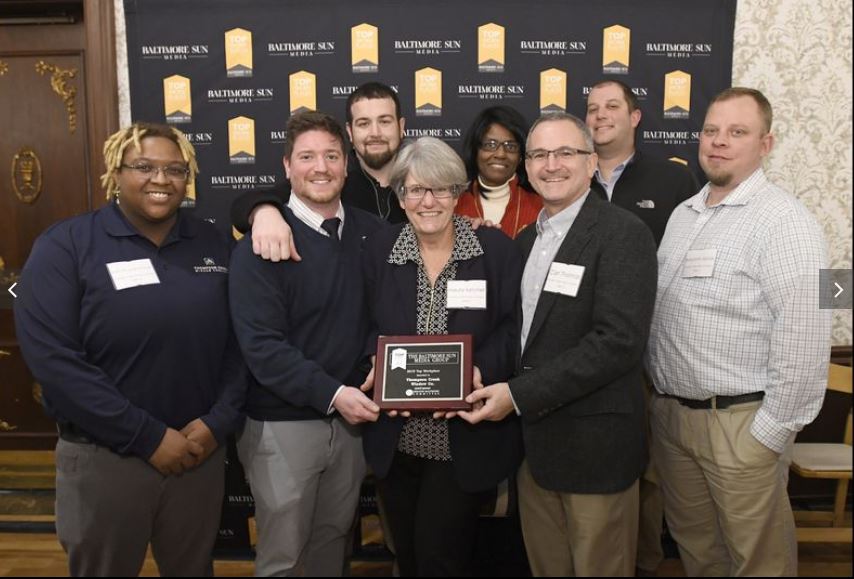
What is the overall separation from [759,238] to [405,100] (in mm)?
2016

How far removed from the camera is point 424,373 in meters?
1.87

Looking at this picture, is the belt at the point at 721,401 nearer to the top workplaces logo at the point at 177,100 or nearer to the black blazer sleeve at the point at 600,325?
the black blazer sleeve at the point at 600,325

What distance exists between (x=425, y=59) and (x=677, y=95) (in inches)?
53.4

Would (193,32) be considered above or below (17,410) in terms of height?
above

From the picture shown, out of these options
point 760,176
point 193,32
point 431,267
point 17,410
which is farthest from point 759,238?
point 17,410

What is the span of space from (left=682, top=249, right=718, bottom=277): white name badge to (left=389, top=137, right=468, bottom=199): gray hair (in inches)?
32.0

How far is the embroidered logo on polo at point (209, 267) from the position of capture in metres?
2.06

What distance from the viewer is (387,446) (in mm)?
1970

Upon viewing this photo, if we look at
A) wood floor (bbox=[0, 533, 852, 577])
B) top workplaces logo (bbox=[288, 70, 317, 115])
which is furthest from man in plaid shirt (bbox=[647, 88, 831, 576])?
top workplaces logo (bbox=[288, 70, 317, 115])

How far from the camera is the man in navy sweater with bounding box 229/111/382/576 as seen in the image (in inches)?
Answer: 77.5

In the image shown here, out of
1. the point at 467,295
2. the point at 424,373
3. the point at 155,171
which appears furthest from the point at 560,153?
the point at 155,171

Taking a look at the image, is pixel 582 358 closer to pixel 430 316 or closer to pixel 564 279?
pixel 564 279

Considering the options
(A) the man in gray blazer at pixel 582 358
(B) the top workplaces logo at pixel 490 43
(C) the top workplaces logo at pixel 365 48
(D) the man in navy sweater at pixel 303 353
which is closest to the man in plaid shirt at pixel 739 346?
(A) the man in gray blazer at pixel 582 358

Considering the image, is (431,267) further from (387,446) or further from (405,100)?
(405,100)
